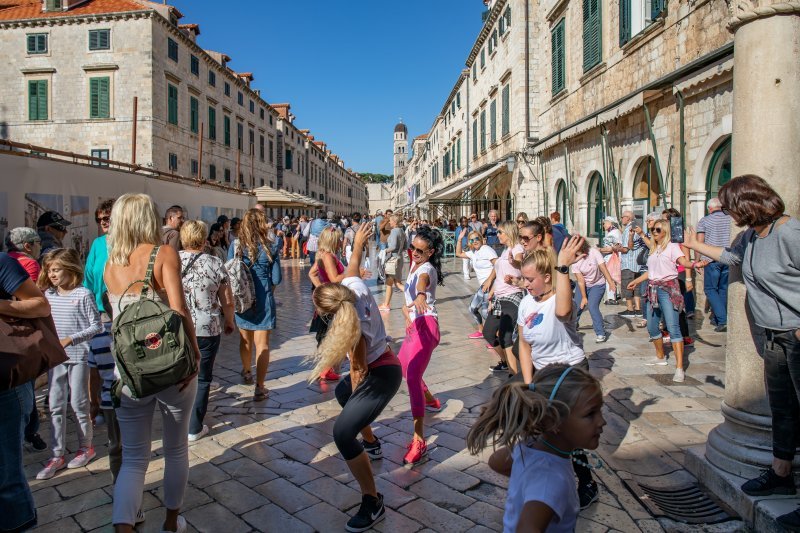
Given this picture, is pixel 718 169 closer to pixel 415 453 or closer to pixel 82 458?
pixel 415 453

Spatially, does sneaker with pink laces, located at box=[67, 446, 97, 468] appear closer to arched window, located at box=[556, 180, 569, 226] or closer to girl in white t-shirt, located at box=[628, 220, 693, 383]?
girl in white t-shirt, located at box=[628, 220, 693, 383]

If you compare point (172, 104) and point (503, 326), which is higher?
point (172, 104)

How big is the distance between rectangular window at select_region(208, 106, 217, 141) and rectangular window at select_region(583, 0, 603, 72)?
73.6 feet

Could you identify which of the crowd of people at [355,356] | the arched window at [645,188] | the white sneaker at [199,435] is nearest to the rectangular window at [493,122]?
the arched window at [645,188]

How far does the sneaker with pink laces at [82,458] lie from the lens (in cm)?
367

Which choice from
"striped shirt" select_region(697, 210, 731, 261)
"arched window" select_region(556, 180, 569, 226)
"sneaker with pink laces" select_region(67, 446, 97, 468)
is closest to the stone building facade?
"arched window" select_region(556, 180, 569, 226)

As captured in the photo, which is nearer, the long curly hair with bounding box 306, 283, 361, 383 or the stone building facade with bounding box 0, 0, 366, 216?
the long curly hair with bounding box 306, 283, 361, 383

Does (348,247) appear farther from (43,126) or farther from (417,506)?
(43,126)

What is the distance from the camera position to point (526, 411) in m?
1.65

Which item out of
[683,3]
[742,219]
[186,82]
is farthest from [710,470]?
[186,82]

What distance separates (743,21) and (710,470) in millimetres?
2671

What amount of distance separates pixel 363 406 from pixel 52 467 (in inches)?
87.6

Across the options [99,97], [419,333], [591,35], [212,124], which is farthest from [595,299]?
[212,124]

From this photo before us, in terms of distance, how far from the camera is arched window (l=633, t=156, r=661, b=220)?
10.6m
